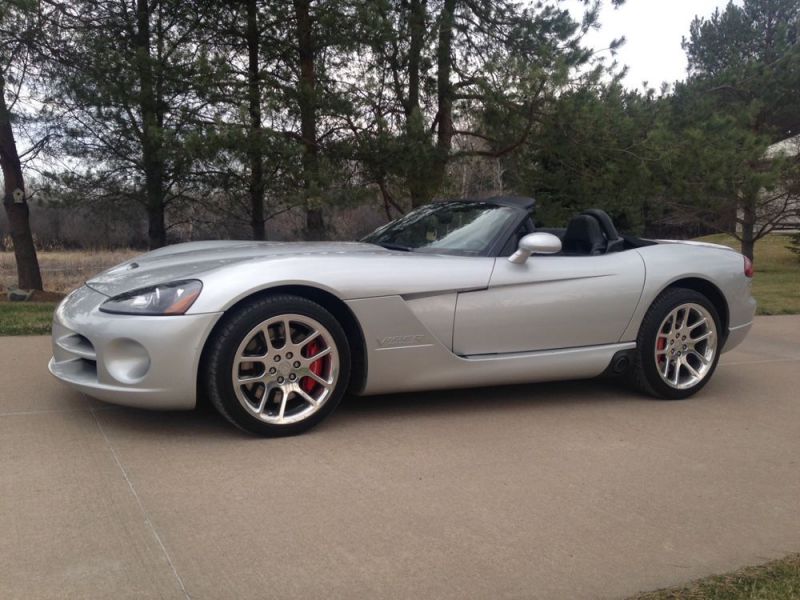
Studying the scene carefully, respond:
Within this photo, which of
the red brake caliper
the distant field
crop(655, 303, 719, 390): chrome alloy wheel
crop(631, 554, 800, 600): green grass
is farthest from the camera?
the distant field

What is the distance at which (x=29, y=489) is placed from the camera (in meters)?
3.01

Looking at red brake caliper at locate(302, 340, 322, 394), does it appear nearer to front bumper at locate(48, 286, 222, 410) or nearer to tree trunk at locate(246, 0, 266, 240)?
front bumper at locate(48, 286, 222, 410)

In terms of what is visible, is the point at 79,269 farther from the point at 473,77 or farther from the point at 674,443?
the point at 674,443

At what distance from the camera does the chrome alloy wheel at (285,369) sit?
3670 mm

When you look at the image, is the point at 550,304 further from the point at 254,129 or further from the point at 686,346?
the point at 254,129

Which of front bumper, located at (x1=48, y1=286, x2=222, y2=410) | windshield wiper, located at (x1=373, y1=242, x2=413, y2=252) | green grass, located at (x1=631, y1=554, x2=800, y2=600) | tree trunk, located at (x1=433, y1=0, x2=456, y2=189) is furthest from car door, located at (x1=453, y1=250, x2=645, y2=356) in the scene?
tree trunk, located at (x1=433, y1=0, x2=456, y2=189)

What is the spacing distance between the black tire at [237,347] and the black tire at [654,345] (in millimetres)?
1985

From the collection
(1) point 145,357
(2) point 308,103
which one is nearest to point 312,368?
(1) point 145,357

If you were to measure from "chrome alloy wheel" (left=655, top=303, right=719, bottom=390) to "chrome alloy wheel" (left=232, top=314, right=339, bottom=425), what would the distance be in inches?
87.6

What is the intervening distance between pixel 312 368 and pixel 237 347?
42 cm

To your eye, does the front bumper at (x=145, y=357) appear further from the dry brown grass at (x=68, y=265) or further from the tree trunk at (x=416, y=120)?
the dry brown grass at (x=68, y=265)

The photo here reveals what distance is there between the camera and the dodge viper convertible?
3.59 m

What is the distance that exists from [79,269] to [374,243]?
1563 cm

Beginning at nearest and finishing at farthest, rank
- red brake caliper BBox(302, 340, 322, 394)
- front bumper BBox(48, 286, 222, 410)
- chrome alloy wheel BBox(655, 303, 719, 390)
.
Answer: front bumper BBox(48, 286, 222, 410) → red brake caliper BBox(302, 340, 322, 394) → chrome alloy wheel BBox(655, 303, 719, 390)
